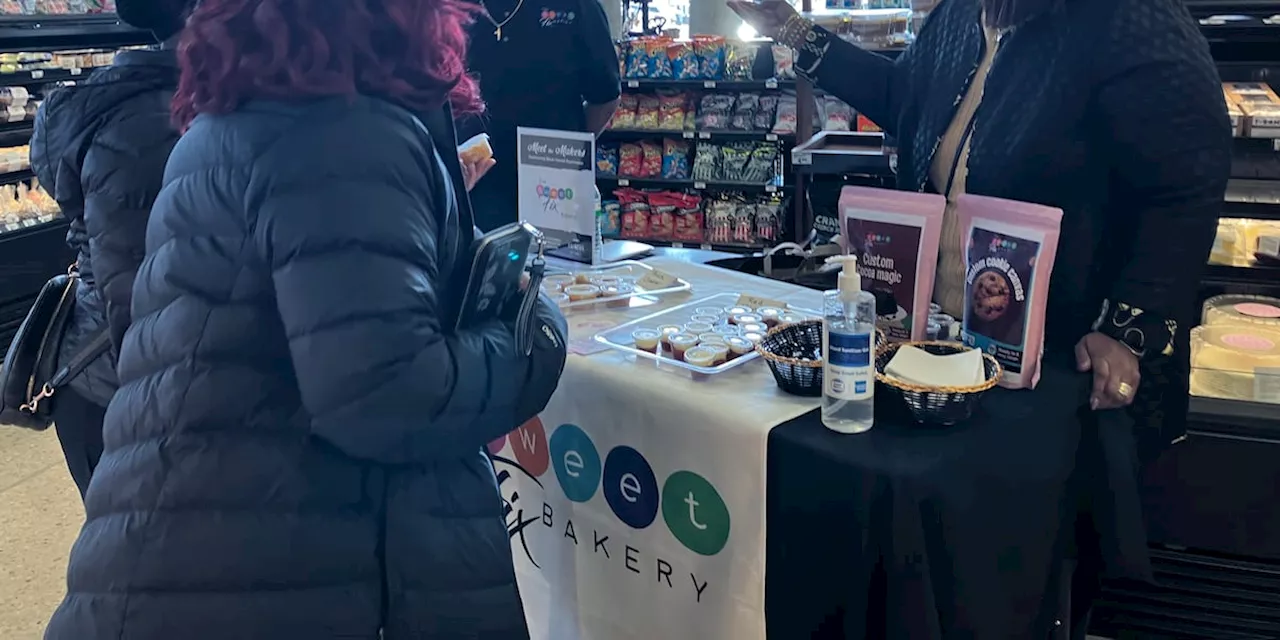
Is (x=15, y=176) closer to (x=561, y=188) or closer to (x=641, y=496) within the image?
(x=561, y=188)

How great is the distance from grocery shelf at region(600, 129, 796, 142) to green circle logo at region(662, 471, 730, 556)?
14.4 feet

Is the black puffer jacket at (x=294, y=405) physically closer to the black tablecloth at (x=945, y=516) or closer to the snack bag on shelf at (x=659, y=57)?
the black tablecloth at (x=945, y=516)

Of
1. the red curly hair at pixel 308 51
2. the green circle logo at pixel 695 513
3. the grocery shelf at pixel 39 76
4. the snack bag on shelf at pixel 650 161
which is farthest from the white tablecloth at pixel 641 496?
the snack bag on shelf at pixel 650 161

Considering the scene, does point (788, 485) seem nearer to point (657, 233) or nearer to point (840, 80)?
point (840, 80)

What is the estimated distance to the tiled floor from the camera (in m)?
2.91

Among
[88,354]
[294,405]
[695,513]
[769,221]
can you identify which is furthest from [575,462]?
[769,221]

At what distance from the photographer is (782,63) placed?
5.81 metres

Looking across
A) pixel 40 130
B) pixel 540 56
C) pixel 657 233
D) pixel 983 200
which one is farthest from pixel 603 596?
pixel 657 233

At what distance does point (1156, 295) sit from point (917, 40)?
801 millimetres

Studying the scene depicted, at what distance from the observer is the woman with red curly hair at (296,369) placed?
3.89ft

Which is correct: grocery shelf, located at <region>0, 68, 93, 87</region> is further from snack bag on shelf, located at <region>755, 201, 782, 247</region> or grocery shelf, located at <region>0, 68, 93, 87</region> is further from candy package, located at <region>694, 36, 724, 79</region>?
snack bag on shelf, located at <region>755, 201, 782, 247</region>

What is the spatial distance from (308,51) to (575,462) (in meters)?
1.09

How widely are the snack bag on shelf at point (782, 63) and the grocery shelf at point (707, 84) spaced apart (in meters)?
0.03

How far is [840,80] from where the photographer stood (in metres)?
2.38
